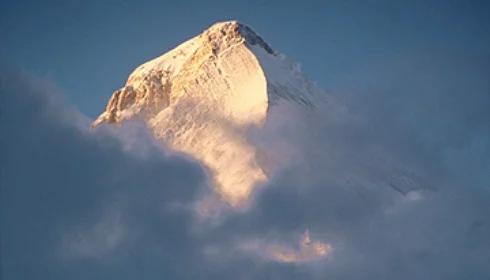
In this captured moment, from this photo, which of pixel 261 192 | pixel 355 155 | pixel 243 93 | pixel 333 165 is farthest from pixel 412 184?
pixel 261 192

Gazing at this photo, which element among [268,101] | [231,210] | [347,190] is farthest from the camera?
[268,101]

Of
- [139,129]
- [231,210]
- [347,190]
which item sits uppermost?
[139,129]

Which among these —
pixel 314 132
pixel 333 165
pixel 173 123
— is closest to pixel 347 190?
pixel 333 165

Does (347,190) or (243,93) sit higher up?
(243,93)

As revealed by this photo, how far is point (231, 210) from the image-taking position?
148 meters

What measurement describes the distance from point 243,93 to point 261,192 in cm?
4133

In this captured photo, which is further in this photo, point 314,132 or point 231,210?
point 314,132

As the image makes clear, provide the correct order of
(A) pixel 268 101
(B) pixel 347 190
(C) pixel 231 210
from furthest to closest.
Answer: (A) pixel 268 101 → (B) pixel 347 190 → (C) pixel 231 210

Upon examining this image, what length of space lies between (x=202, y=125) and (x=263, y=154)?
2362 centimetres

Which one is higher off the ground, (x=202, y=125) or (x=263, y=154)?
(x=202, y=125)

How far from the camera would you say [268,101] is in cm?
18838

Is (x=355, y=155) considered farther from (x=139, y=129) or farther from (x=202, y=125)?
(x=139, y=129)

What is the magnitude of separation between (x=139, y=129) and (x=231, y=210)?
160 feet

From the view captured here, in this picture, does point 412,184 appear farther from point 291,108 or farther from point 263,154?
point 263,154
